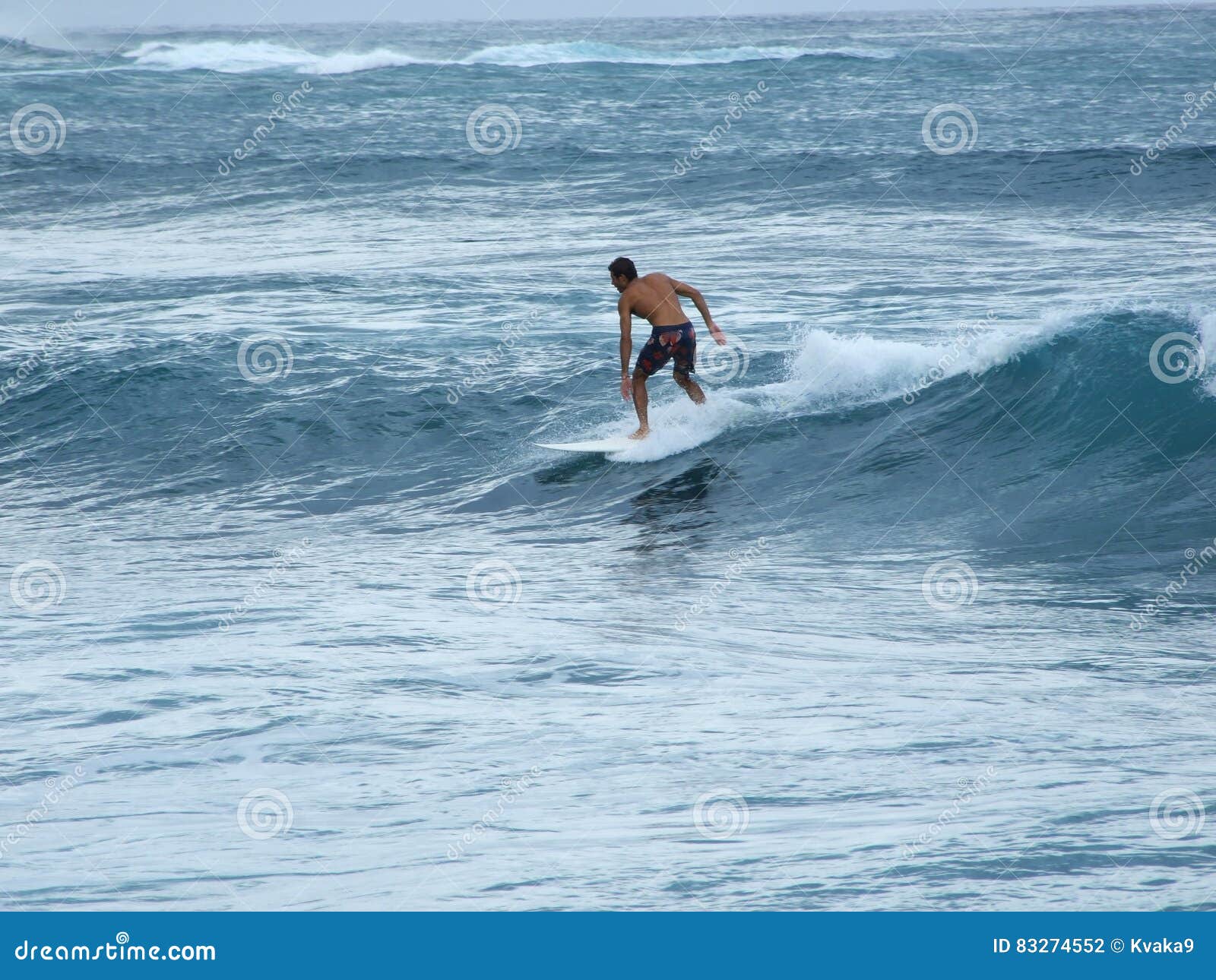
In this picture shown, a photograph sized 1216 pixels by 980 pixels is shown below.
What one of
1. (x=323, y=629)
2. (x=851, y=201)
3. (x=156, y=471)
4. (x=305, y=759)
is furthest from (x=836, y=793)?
(x=851, y=201)

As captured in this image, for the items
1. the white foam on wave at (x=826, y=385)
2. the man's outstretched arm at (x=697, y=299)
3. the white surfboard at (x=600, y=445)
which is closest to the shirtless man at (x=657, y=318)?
the man's outstretched arm at (x=697, y=299)

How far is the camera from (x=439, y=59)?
53.7m

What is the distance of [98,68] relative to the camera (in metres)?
47.9

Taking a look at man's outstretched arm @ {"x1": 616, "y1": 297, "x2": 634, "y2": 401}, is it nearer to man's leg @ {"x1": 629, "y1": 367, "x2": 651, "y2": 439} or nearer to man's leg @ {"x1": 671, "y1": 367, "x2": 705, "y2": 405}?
man's leg @ {"x1": 629, "y1": 367, "x2": 651, "y2": 439}

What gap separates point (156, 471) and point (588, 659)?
556 centimetres

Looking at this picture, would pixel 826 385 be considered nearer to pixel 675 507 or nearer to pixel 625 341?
pixel 625 341

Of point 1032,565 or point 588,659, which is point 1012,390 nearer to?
point 1032,565

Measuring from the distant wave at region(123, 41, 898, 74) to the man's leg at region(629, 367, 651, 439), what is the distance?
3973 cm

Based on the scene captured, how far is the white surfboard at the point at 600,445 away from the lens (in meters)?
9.73

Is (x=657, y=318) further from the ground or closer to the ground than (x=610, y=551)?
further from the ground

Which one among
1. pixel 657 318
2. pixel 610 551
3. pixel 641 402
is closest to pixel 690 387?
pixel 641 402

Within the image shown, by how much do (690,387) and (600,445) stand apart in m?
0.85

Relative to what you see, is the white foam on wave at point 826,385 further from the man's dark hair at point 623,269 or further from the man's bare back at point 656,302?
the man's dark hair at point 623,269

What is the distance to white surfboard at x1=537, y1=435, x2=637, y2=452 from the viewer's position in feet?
31.9
